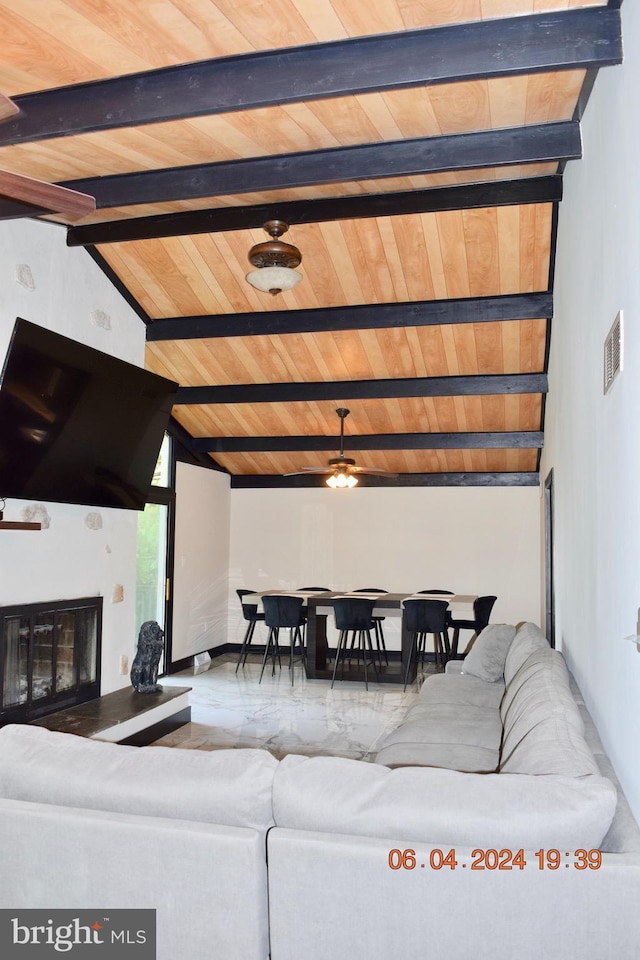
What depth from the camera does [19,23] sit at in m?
2.56

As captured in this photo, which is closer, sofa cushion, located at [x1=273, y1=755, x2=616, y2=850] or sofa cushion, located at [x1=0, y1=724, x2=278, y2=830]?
sofa cushion, located at [x1=273, y1=755, x2=616, y2=850]

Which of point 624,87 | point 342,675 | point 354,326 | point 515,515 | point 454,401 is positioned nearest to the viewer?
point 624,87

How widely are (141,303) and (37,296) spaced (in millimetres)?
1261

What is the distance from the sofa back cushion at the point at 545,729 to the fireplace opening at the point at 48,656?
9.40ft

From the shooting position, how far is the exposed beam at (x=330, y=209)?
4125mm

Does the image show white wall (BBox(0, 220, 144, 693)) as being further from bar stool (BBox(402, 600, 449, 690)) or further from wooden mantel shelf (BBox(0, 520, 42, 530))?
bar stool (BBox(402, 600, 449, 690))

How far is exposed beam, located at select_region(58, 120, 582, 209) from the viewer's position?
3404mm

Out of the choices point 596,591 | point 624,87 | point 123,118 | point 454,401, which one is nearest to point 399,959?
point 596,591

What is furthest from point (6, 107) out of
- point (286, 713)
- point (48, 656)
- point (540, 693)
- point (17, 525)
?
point (286, 713)

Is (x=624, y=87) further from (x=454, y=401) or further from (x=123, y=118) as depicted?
(x=454, y=401)

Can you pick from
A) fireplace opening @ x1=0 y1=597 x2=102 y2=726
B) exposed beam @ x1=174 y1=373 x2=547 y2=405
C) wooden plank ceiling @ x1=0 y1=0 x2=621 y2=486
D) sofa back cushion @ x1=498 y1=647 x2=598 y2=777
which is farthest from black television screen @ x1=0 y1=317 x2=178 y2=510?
sofa back cushion @ x1=498 y1=647 x2=598 y2=777

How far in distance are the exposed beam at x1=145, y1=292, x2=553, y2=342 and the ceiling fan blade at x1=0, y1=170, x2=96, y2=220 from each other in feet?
10.8

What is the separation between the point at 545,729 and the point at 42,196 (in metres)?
2.21

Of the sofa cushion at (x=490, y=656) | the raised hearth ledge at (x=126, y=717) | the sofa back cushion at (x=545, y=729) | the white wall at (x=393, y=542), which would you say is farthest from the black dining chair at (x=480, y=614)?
the sofa back cushion at (x=545, y=729)
